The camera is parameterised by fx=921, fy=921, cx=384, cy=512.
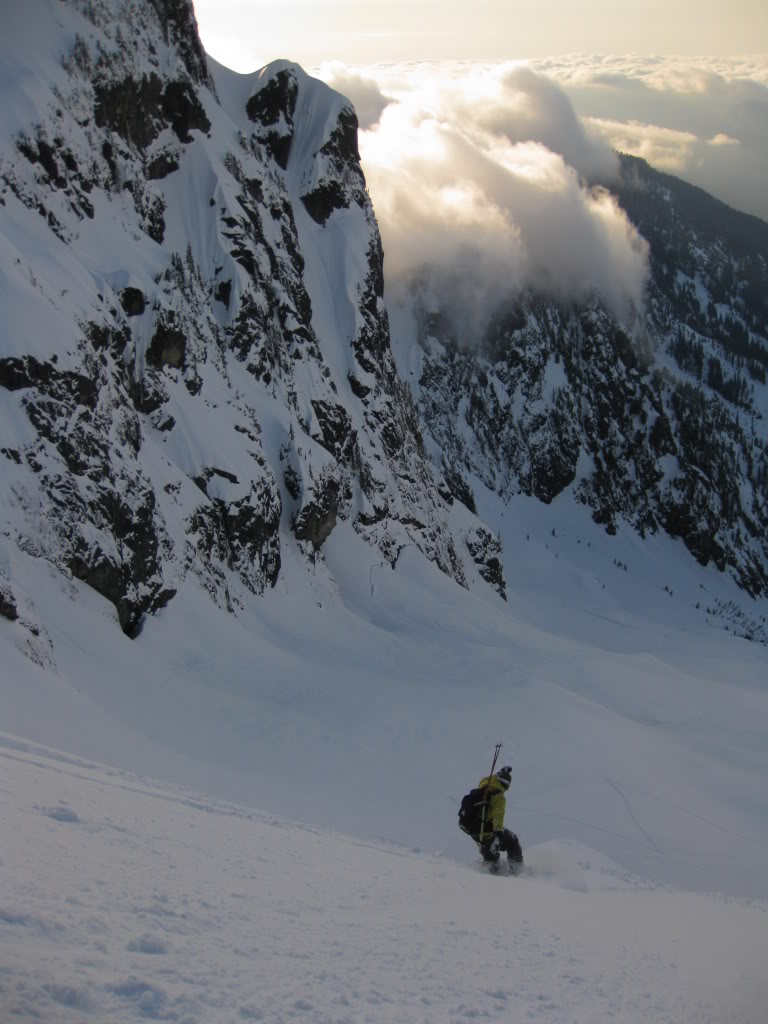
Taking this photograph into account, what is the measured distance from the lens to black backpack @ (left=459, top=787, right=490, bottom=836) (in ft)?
40.2

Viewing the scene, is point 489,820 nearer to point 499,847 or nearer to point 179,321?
point 499,847

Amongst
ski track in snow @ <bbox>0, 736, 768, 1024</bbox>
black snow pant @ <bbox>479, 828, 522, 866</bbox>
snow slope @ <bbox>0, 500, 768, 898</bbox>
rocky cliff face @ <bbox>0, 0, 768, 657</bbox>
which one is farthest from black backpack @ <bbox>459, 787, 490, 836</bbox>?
rocky cliff face @ <bbox>0, 0, 768, 657</bbox>

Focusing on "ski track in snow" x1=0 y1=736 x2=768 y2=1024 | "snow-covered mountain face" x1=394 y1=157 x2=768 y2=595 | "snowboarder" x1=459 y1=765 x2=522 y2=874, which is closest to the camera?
"ski track in snow" x1=0 y1=736 x2=768 y2=1024

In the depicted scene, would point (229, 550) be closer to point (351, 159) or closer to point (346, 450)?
point (346, 450)

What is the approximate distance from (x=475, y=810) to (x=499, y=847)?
0.60 m

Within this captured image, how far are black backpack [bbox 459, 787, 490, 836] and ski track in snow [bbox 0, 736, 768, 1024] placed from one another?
1.17 m

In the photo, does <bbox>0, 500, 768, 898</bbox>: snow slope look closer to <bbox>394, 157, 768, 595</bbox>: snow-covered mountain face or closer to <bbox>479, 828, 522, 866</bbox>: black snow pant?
<bbox>479, 828, 522, 866</bbox>: black snow pant

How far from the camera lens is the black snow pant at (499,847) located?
12.2m

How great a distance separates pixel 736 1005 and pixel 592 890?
5.77m

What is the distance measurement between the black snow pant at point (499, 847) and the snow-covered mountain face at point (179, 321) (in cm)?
1042

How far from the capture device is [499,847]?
12.3 meters

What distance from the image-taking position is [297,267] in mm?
49406

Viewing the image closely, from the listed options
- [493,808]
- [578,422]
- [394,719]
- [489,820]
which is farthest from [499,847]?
[578,422]

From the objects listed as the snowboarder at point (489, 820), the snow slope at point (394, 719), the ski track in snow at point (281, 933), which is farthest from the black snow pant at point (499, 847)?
the snow slope at point (394, 719)
